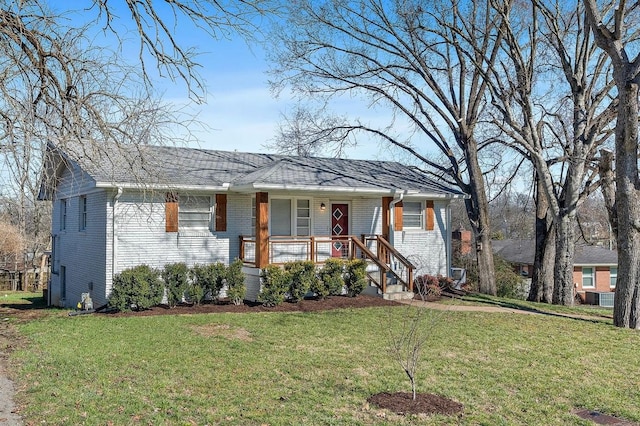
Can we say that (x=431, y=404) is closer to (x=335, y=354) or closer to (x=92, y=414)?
(x=335, y=354)

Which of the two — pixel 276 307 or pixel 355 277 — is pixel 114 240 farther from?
pixel 355 277

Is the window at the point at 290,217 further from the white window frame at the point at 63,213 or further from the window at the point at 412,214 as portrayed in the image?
the white window frame at the point at 63,213

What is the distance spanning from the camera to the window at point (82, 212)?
610 inches

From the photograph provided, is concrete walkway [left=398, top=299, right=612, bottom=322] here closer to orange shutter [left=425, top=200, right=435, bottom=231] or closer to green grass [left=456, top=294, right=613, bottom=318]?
green grass [left=456, top=294, right=613, bottom=318]

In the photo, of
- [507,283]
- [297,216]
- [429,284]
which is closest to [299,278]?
[297,216]

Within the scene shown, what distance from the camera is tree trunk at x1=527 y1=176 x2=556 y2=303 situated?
17391 millimetres

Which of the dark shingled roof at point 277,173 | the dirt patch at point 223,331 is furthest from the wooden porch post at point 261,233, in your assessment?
the dirt patch at point 223,331

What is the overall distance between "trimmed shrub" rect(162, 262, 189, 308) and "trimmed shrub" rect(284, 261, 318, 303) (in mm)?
2593

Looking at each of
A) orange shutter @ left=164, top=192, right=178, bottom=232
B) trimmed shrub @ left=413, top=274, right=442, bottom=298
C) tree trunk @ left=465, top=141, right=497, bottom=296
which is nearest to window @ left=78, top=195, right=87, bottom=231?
orange shutter @ left=164, top=192, right=178, bottom=232

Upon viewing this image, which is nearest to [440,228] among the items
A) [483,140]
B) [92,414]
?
[483,140]

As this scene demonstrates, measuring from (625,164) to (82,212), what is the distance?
14366 millimetres

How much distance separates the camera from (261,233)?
13656mm

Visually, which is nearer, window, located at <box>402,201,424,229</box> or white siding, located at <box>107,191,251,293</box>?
white siding, located at <box>107,191,251,293</box>

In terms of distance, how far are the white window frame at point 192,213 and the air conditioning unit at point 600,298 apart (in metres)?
24.5
